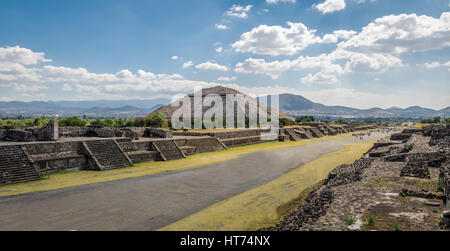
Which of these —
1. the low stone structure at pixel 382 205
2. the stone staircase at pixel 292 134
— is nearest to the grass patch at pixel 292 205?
the low stone structure at pixel 382 205

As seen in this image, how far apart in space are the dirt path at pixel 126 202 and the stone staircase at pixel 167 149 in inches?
245

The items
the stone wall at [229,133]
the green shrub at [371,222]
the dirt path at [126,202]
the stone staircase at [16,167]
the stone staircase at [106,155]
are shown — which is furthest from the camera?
the stone wall at [229,133]

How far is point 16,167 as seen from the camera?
1556 centimetres

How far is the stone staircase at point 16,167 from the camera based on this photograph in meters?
14.8

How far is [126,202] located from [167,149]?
13.6 m

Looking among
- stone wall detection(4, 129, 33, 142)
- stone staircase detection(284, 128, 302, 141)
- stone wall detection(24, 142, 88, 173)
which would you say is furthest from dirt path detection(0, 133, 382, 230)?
stone staircase detection(284, 128, 302, 141)

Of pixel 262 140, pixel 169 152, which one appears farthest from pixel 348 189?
pixel 262 140

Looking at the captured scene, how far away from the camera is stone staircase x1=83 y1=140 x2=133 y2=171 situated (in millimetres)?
19266

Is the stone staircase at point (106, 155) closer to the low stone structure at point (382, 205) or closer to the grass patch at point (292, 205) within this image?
the grass patch at point (292, 205)

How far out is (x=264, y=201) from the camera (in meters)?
12.9

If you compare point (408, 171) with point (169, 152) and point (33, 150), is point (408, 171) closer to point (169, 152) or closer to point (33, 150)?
point (169, 152)

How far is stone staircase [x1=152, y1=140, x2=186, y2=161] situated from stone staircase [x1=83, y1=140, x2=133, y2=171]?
Result: 361 cm

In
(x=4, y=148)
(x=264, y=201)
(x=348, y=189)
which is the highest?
(x=4, y=148)

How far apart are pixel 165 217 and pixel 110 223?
6.44 ft
